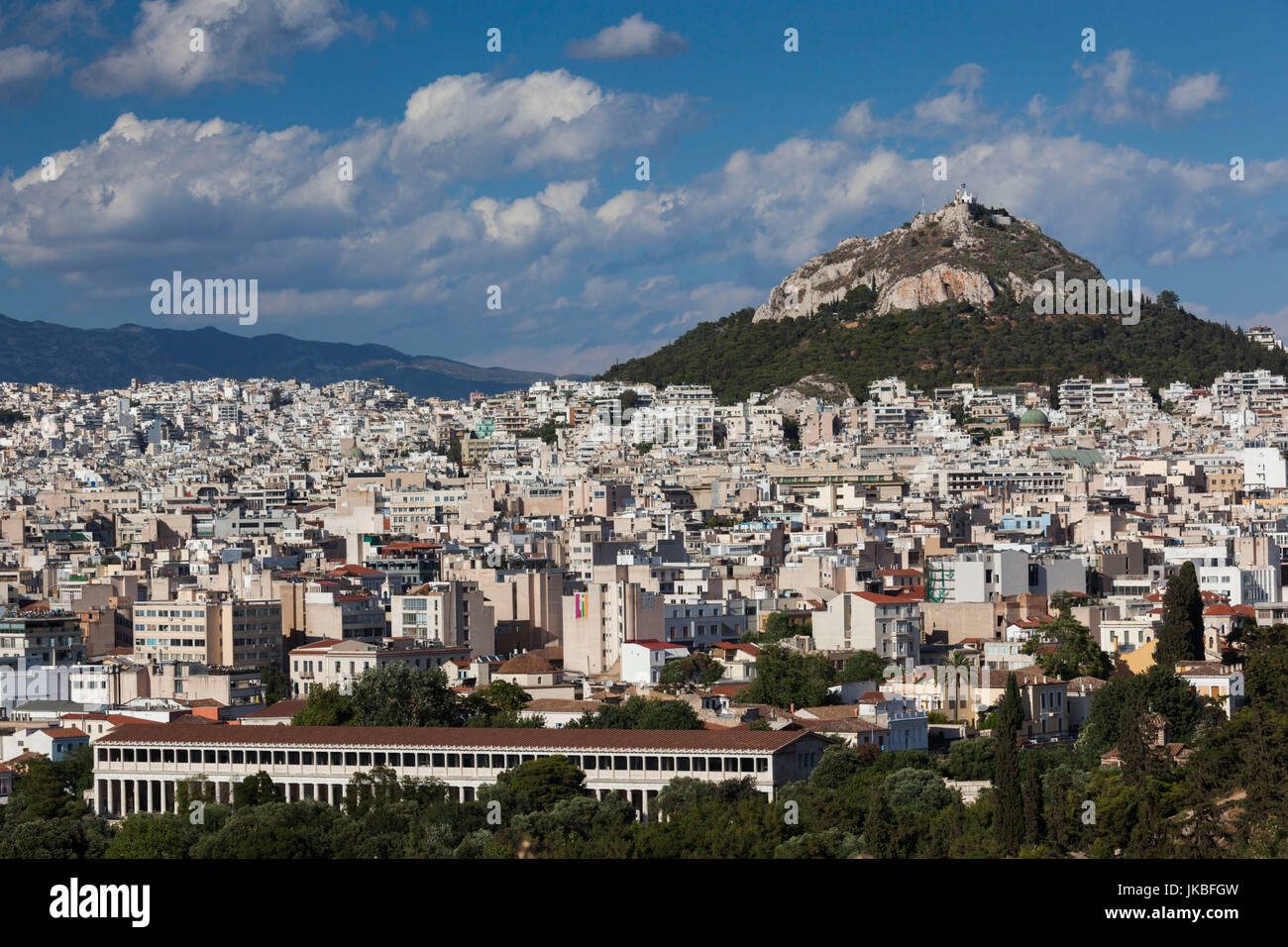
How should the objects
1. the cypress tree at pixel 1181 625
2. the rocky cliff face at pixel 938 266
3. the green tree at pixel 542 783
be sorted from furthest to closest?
the rocky cliff face at pixel 938 266 → the cypress tree at pixel 1181 625 → the green tree at pixel 542 783

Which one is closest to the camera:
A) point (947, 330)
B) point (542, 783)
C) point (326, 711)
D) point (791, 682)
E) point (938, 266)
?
point (542, 783)

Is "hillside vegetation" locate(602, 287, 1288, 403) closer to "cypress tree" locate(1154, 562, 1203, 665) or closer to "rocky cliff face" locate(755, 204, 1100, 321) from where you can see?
"rocky cliff face" locate(755, 204, 1100, 321)

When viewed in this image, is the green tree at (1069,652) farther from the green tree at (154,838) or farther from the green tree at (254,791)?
the green tree at (154,838)

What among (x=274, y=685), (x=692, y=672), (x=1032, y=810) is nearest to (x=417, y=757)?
(x=692, y=672)

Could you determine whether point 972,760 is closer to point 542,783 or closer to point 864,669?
point 542,783

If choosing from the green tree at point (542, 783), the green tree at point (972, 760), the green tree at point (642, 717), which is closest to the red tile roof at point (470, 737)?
the green tree at point (542, 783)
